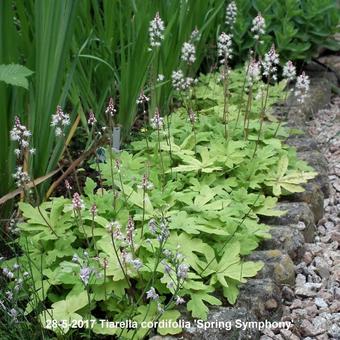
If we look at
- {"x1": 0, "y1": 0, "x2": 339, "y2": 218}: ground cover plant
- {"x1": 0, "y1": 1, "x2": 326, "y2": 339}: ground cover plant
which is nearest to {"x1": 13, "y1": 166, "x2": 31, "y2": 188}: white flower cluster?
{"x1": 0, "y1": 1, "x2": 326, "y2": 339}: ground cover plant

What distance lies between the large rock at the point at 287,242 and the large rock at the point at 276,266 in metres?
0.07

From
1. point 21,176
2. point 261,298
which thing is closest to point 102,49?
point 21,176

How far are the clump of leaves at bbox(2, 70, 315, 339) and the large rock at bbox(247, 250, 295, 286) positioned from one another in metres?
0.06

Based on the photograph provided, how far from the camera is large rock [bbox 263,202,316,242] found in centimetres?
248

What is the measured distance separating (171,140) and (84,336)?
1126 mm

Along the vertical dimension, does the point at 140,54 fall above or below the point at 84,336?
above

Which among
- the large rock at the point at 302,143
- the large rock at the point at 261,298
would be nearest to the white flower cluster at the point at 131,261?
the large rock at the point at 261,298

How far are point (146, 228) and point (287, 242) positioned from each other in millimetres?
574

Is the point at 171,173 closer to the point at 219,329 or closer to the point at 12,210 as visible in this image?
the point at 12,210

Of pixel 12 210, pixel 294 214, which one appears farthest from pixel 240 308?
pixel 12 210

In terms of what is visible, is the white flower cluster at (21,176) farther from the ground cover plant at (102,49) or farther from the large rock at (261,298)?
the large rock at (261,298)

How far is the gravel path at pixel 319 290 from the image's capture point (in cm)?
208

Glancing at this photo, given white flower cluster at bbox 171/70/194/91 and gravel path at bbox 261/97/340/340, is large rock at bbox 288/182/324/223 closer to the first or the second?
gravel path at bbox 261/97/340/340

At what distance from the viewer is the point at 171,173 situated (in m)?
2.47
